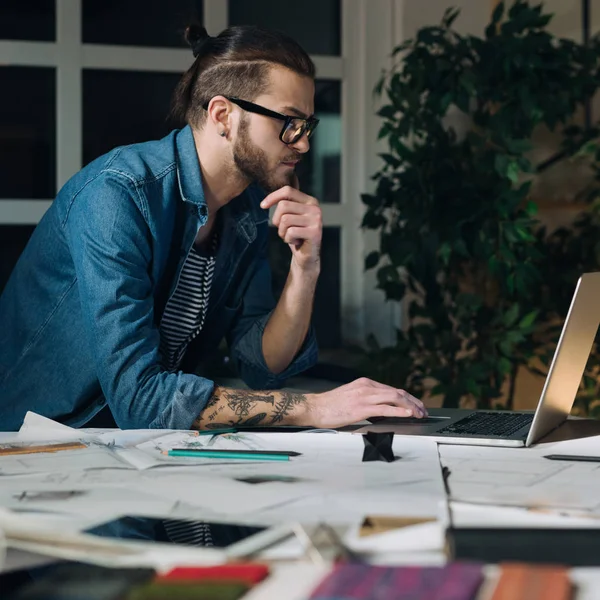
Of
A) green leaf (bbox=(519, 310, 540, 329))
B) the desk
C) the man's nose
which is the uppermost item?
the man's nose

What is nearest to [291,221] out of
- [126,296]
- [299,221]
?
[299,221]

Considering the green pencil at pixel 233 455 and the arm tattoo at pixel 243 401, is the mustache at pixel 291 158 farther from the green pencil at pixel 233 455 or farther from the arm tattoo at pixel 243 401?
the green pencil at pixel 233 455

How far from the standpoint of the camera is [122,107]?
123 inches

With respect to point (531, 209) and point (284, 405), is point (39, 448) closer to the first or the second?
point (284, 405)

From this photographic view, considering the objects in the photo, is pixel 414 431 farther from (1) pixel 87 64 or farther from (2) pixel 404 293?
(1) pixel 87 64

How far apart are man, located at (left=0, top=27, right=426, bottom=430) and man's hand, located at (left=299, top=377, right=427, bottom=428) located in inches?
1.4

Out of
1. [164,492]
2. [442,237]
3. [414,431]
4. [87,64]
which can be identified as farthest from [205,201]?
[87,64]

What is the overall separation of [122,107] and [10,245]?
21.8 inches

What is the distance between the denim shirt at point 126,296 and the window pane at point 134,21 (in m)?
1.23

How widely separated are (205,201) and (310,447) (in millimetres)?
709

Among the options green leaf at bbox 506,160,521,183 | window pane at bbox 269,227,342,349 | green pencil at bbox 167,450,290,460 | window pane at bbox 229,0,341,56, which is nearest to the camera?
green pencil at bbox 167,450,290,460

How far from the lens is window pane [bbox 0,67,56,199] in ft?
9.92

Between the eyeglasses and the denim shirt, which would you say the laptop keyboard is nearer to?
the denim shirt

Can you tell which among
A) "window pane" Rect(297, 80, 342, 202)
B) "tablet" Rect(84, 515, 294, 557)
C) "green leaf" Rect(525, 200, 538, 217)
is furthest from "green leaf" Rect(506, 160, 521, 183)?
"tablet" Rect(84, 515, 294, 557)
